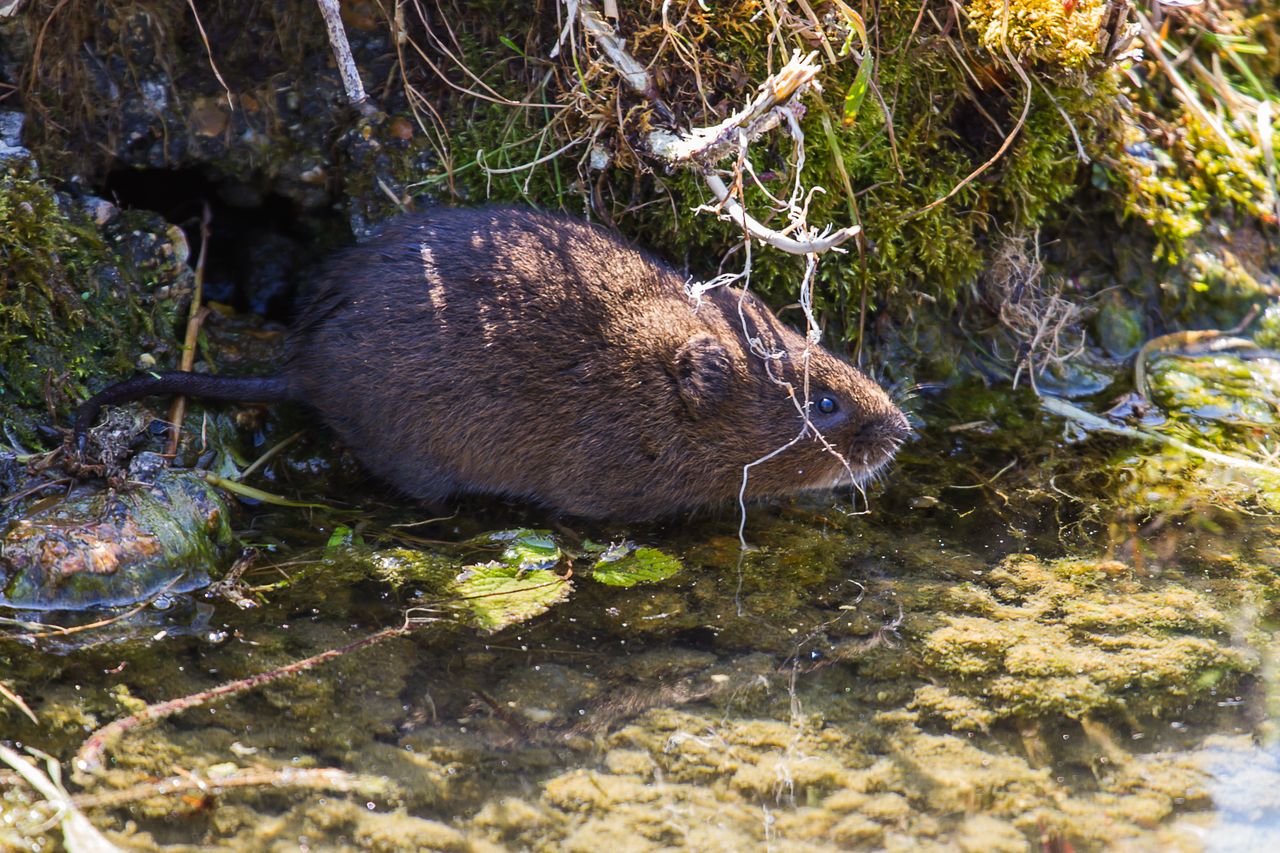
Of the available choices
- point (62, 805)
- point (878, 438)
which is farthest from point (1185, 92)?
point (62, 805)

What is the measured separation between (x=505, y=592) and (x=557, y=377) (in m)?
0.90

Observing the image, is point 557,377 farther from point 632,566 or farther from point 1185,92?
point 1185,92

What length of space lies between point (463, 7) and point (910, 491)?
2738 millimetres

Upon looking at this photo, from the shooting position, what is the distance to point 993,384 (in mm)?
5414

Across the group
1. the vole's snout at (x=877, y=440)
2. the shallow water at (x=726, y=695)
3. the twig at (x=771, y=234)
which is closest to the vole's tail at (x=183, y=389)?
the shallow water at (x=726, y=695)

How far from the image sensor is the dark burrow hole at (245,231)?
5.02 metres

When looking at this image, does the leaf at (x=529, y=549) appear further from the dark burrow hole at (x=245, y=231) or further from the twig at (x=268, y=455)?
the dark burrow hole at (x=245, y=231)

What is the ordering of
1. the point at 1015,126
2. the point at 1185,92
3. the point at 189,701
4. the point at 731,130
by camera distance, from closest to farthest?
the point at 189,701 → the point at 731,130 → the point at 1015,126 → the point at 1185,92

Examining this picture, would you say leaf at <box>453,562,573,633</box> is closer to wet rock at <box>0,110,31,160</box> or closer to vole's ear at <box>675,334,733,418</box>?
vole's ear at <box>675,334,733,418</box>

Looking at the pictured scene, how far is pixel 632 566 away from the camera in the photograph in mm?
3988

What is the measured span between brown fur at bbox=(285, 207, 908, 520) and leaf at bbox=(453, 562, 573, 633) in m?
0.52

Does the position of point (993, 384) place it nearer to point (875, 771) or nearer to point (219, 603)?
point (875, 771)

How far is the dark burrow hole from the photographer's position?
5023mm

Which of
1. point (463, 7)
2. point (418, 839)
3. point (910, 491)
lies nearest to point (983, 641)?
point (910, 491)
